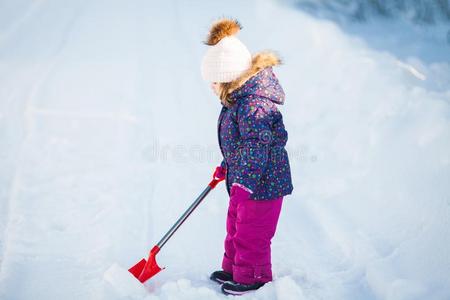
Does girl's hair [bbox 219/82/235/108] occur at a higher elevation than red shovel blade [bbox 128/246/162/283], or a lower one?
higher

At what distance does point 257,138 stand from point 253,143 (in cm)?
3

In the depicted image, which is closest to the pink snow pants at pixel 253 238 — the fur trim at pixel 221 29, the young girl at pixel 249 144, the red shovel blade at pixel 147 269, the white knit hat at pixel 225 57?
the young girl at pixel 249 144

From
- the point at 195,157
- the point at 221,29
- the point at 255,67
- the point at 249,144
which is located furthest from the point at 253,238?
the point at 195,157

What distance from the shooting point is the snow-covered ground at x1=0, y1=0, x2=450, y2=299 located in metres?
2.46

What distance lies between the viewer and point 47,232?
2.79m

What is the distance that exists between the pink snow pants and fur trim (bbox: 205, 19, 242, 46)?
71cm

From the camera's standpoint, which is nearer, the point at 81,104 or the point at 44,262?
the point at 44,262

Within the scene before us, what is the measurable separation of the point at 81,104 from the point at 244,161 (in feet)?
10.1

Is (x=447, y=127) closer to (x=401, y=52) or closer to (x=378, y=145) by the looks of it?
(x=378, y=145)

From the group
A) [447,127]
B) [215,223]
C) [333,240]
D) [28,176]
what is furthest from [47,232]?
[447,127]

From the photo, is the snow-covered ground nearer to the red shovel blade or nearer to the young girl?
the red shovel blade

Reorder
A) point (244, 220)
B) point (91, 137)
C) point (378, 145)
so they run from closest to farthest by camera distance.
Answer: point (244, 220), point (378, 145), point (91, 137)

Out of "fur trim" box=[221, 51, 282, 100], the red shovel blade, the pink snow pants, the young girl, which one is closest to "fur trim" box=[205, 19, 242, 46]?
the young girl

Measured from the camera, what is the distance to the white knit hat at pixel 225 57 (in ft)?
7.07
